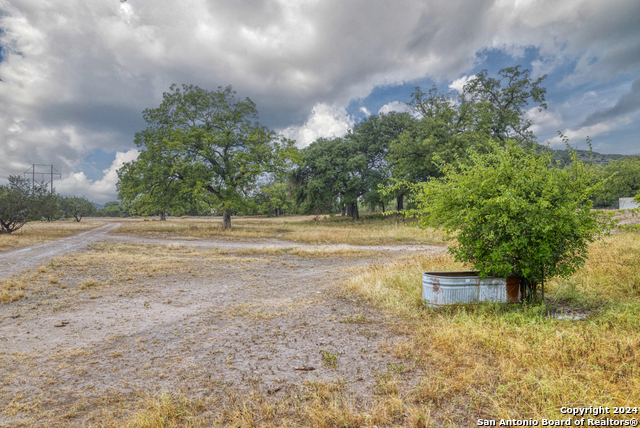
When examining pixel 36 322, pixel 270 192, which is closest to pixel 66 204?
pixel 270 192

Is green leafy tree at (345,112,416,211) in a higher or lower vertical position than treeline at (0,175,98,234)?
higher

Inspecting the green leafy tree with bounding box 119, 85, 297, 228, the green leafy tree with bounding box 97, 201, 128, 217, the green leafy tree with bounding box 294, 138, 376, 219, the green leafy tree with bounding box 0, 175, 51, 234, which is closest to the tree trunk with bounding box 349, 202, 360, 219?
the green leafy tree with bounding box 294, 138, 376, 219

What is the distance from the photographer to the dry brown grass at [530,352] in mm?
2902

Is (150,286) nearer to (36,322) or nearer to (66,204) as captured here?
(36,322)

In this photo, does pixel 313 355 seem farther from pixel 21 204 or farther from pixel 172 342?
pixel 21 204

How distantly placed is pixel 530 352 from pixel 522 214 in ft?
7.51

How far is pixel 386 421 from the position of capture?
2.74 meters

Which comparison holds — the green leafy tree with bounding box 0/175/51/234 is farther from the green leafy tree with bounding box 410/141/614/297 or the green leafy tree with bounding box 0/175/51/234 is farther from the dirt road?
the green leafy tree with bounding box 410/141/614/297

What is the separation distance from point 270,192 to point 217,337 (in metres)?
23.4

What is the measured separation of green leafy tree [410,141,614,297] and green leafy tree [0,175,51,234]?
3120 centimetres

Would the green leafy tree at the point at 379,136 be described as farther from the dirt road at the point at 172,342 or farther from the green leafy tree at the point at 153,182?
the dirt road at the point at 172,342

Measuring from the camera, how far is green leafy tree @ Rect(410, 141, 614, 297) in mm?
5023

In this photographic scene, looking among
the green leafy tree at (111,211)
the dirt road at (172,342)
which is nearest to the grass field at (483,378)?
the dirt road at (172,342)

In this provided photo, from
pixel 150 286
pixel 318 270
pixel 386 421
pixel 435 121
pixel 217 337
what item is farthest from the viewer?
pixel 435 121
